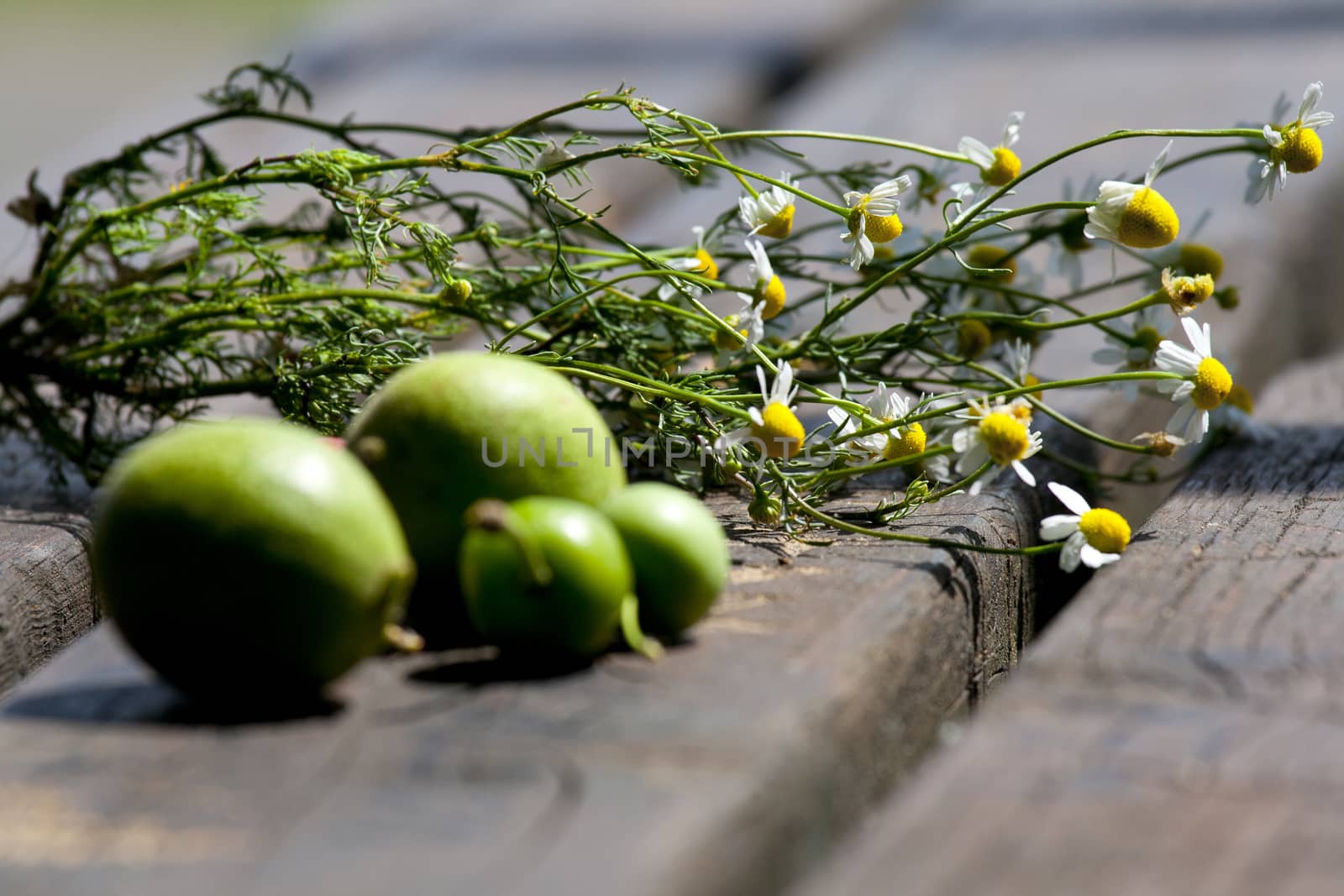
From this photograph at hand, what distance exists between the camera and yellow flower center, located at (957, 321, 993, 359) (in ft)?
5.22

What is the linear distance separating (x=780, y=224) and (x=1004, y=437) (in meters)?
0.30

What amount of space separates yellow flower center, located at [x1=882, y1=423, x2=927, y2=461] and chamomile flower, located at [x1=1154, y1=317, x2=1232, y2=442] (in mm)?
224

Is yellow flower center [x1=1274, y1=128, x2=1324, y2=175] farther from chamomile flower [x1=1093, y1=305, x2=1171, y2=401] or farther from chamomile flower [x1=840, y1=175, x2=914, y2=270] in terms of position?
chamomile flower [x1=840, y1=175, x2=914, y2=270]

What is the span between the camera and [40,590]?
1.38 m

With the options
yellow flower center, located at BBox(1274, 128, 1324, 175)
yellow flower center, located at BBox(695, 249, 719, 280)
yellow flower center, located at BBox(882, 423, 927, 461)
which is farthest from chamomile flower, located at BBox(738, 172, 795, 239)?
yellow flower center, located at BBox(1274, 128, 1324, 175)

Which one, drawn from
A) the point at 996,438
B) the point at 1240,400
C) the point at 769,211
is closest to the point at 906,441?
the point at 996,438

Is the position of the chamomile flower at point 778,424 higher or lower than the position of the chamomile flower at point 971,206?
lower

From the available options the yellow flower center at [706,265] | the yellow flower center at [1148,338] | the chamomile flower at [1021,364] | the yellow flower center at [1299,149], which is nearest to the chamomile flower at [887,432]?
the chamomile flower at [1021,364]

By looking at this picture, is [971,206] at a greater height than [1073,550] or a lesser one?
greater

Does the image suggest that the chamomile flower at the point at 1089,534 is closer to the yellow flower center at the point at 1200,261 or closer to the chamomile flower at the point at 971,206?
the chamomile flower at the point at 971,206

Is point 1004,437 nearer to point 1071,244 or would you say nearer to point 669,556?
point 669,556

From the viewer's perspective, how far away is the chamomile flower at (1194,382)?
132cm

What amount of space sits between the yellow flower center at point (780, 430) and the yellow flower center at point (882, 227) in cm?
21

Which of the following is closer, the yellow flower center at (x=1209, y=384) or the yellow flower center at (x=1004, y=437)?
the yellow flower center at (x=1004, y=437)
